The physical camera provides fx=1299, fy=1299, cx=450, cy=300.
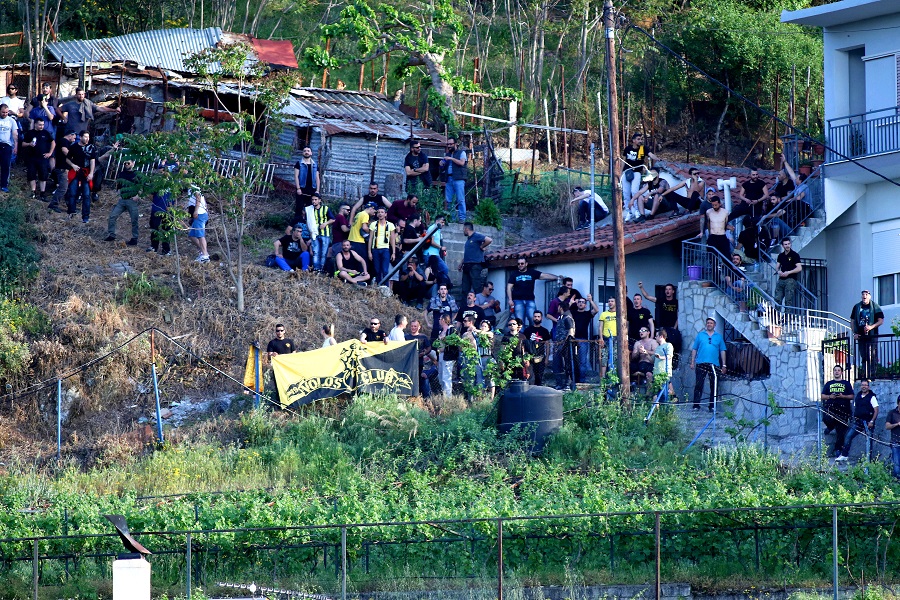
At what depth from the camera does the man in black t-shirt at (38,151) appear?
28.5 m

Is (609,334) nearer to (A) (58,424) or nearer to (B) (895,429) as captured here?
(B) (895,429)

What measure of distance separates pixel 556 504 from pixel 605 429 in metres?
3.96

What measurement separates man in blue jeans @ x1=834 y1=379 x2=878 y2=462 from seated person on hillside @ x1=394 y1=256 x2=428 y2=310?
389 inches

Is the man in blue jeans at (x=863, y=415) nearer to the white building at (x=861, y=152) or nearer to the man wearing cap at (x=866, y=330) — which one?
the man wearing cap at (x=866, y=330)

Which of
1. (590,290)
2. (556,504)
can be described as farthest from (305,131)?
(556,504)

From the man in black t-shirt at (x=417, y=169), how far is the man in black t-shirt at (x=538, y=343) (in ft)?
24.1

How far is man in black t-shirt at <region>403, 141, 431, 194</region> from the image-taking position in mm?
31141

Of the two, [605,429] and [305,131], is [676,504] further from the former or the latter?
[305,131]

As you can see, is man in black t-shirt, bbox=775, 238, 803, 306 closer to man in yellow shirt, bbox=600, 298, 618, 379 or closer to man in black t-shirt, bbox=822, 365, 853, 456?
man in yellow shirt, bbox=600, 298, 618, 379

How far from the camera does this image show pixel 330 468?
21.1 metres

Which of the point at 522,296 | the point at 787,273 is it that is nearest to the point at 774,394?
the point at 787,273

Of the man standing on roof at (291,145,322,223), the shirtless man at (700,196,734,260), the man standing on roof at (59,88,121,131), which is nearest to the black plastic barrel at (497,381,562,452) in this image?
the shirtless man at (700,196,734,260)

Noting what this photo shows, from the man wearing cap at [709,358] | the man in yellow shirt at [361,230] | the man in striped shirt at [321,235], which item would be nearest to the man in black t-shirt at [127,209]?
the man in striped shirt at [321,235]

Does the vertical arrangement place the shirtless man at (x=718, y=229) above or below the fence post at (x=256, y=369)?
above
